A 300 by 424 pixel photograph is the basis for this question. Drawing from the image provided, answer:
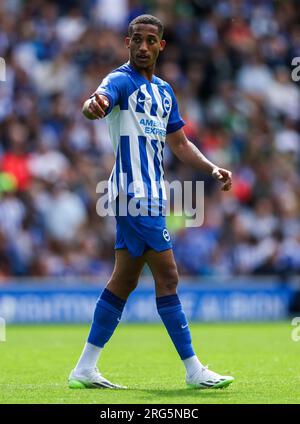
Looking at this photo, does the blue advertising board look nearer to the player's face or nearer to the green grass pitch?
the green grass pitch

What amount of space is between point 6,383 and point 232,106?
12175 mm

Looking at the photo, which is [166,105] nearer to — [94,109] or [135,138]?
[135,138]

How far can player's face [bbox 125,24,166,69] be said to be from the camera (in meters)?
7.16

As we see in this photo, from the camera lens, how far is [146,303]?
1602 cm

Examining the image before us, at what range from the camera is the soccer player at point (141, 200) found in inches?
282

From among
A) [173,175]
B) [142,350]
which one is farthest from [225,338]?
[173,175]

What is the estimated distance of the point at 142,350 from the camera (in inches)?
441

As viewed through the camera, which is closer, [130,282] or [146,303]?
[130,282]

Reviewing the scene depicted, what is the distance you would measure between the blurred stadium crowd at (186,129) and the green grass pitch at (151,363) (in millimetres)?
1528

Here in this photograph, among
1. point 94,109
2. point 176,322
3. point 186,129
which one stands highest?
point 186,129

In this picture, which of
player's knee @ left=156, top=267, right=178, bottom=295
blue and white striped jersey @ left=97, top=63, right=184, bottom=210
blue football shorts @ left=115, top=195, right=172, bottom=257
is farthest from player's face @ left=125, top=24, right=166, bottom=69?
player's knee @ left=156, top=267, right=178, bottom=295

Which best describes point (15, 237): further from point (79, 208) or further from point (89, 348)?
point (89, 348)

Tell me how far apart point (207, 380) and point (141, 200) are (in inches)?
52.3

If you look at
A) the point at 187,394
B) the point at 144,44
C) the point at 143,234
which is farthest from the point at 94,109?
the point at 187,394
